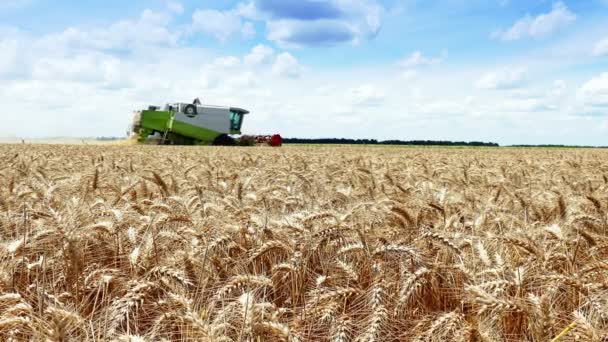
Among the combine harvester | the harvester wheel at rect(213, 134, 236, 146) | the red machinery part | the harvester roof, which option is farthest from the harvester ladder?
the red machinery part

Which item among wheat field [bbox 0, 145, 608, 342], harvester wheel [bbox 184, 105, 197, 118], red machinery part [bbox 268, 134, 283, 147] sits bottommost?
wheat field [bbox 0, 145, 608, 342]

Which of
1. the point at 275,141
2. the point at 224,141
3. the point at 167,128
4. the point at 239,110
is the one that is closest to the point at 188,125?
the point at 167,128

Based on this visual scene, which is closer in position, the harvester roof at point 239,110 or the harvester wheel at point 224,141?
the harvester wheel at point 224,141

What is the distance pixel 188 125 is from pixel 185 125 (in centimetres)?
26

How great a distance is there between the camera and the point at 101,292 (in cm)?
297

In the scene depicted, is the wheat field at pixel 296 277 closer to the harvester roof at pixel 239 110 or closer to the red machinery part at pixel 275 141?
the harvester roof at pixel 239 110

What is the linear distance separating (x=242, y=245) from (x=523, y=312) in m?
1.66

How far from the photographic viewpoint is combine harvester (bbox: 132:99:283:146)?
4388 cm

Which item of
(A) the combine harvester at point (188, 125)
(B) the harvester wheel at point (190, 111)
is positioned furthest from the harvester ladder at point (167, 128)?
(B) the harvester wheel at point (190, 111)

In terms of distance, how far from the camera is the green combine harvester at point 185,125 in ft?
144

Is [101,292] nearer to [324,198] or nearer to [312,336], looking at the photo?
[312,336]

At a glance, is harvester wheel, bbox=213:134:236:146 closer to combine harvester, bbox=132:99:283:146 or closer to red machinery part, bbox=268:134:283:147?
combine harvester, bbox=132:99:283:146

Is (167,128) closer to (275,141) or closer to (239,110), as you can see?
(239,110)

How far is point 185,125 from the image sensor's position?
44219mm
